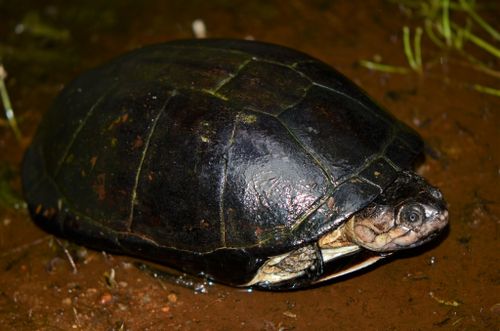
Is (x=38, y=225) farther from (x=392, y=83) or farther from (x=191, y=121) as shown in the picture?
(x=392, y=83)

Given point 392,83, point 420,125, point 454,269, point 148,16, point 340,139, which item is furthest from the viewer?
point 148,16

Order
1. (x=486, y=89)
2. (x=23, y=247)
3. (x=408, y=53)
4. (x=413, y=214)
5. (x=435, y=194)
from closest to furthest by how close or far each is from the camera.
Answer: (x=413, y=214), (x=435, y=194), (x=23, y=247), (x=486, y=89), (x=408, y=53)

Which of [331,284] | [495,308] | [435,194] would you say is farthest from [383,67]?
[495,308]

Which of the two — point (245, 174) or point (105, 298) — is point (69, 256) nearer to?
point (105, 298)

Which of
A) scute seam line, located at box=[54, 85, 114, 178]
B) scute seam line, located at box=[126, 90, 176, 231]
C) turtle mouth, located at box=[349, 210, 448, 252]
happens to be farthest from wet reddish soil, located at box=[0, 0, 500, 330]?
scute seam line, located at box=[54, 85, 114, 178]

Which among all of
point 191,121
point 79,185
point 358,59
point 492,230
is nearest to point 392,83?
point 358,59

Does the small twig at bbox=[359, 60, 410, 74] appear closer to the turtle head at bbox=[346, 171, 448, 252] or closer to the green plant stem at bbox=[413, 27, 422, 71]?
the green plant stem at bbox=[413, 27, 422, 71]
